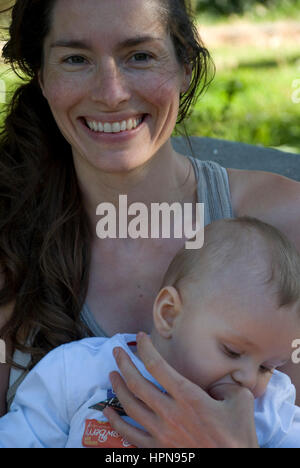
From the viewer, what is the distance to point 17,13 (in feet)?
8.47

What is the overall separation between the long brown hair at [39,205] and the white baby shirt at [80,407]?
10.9 inches

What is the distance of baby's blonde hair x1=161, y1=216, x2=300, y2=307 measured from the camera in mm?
2059

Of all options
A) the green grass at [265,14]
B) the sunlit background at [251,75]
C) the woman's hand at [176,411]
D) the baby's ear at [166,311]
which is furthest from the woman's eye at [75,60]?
the green grass at [265,14]

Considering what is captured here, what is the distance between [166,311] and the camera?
2123 millimetres

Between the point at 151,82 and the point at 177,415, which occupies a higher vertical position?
the point at 151,82

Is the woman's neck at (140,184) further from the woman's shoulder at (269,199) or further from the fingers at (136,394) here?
the fingers at (136,394)

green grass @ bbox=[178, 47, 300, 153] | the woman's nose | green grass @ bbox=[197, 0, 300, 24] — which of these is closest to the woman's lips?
the woman's nose

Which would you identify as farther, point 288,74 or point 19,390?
point 288,74

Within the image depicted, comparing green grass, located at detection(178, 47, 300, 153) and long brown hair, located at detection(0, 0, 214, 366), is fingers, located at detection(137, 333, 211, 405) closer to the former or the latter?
long brown hair, located at detection(0, 0, 214, 366)

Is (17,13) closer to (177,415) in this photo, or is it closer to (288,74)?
(177,415)

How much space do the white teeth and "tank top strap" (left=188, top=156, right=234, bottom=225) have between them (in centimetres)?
40

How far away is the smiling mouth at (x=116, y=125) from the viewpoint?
96.6 inches

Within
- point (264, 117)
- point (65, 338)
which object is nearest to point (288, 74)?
point (264, 117)
